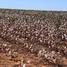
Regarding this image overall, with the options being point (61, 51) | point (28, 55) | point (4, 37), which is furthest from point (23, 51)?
point (4, 37)

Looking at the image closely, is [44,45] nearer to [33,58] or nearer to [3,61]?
[33,58]

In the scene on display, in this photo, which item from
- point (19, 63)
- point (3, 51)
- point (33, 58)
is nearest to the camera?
point (19, 63)

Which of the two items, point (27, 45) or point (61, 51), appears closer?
point (61, 51)

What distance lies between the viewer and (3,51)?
11836 mm

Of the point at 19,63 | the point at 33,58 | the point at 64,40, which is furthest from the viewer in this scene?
the point at 64,40

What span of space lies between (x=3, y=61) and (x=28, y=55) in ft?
4.85

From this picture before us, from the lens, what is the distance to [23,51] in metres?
12.0

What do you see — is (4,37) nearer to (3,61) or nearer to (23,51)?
(23,51)

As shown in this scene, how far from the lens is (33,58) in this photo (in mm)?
10844

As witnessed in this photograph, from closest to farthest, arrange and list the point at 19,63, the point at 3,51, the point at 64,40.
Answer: the point at 19,63, the point at 3,51, the point at 64,40

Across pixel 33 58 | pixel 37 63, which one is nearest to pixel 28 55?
pixel 33 58

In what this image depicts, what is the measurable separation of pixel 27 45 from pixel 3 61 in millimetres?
2867

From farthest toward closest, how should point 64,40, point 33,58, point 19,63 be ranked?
point 64,40
point 33,58
point 19,63

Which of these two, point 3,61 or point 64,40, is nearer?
point 3,61
